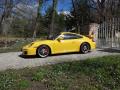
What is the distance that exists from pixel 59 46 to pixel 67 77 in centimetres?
521

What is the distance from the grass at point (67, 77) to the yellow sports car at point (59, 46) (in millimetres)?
3147

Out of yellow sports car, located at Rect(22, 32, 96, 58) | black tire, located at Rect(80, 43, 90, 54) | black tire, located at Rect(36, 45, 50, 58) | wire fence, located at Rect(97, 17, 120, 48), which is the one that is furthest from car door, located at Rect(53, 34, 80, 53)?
wire fence, located at Rect(97, 17, 120, 48)

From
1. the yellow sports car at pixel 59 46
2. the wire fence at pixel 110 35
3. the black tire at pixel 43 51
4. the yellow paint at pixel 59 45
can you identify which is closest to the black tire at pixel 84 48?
the yellow sports car at pixel 59 46

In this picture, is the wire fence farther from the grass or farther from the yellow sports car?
the grass

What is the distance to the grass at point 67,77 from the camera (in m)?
10.9

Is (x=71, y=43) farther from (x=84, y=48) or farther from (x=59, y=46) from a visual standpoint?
(x=84, y=48)

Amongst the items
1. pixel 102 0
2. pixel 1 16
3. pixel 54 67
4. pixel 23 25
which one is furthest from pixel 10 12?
pixel 54 67

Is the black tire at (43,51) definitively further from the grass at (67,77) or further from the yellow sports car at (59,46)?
the grass at (67,77)

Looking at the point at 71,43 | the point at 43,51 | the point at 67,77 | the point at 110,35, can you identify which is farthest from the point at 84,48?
the point at 67,77

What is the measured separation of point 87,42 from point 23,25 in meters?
45.9

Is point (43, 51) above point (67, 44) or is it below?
below

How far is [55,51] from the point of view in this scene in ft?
55.4

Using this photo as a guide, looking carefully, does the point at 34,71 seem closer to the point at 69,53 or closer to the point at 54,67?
the point at 54,67

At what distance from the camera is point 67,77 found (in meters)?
11.9
